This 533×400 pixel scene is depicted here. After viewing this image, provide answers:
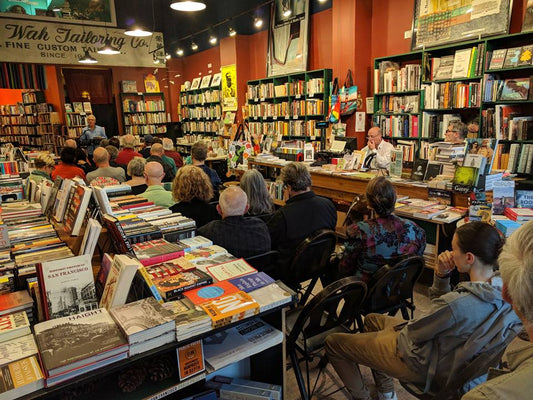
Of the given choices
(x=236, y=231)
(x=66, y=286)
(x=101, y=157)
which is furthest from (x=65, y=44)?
(x=66, y=286)

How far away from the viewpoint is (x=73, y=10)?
6.64 meters

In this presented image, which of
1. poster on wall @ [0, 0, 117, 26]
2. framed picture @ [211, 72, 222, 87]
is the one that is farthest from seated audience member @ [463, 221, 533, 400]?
framed picture @ [211, 72, 222, 87]

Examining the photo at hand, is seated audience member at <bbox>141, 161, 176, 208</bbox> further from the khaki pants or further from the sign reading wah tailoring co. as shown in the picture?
the sign reading wah tailoring co.

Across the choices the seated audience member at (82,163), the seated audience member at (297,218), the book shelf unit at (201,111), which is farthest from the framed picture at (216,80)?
the seated audience member at (297,218)

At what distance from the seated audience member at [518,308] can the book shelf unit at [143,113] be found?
11518mm

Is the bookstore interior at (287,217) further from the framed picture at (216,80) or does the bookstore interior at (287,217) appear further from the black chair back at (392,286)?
the framed picture at (216,80)

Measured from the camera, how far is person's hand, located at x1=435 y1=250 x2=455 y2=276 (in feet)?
6.52

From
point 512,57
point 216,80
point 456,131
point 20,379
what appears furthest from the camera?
point 216,80

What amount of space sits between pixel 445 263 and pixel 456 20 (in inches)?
176

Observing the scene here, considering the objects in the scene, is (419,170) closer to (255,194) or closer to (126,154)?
(255,194)

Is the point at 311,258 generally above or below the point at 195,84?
below

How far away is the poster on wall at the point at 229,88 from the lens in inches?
376

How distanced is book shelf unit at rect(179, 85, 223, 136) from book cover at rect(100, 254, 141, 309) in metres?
9.17

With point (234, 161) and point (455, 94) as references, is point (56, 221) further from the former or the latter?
point (455, 94)
